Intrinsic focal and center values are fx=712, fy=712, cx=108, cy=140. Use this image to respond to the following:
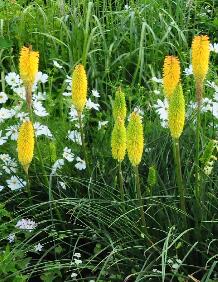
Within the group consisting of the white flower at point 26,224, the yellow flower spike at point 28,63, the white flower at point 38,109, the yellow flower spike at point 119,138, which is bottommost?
the white flower at point 26,224

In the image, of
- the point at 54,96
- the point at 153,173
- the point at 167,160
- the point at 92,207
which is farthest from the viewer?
the point at 54,96

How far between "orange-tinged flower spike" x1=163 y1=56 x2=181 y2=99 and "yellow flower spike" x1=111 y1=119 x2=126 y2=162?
233 millimetres

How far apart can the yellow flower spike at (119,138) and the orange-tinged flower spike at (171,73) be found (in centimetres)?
23

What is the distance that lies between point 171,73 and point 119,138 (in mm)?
318

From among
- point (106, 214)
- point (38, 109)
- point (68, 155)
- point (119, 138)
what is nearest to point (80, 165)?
point (68, 155)

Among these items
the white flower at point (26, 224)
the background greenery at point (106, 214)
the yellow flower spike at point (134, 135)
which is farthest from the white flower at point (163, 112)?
the yellow flower spike at point (134, 135)

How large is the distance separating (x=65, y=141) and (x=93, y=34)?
179cm

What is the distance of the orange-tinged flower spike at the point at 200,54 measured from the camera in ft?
8.87

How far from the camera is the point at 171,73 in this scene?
8.92 ft

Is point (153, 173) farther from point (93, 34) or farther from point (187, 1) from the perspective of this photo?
point (187, 1)

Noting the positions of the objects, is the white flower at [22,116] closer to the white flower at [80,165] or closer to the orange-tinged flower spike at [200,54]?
the white flower at [80,165]

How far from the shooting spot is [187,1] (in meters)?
6.01

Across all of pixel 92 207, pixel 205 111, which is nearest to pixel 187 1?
pixel 205 111

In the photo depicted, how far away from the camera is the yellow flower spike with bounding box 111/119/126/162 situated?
272cm
